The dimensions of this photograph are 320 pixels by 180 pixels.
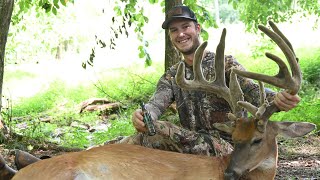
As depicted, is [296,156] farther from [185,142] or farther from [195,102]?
[185,142]

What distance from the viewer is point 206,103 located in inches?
Answer: 241

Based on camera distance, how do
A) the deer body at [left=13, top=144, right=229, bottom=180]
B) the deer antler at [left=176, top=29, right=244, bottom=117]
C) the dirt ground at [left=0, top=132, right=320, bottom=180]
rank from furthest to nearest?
the dirt ground at [left=0, top=132, right=320, bottom=180] → the deer antler at [left=176, top=29, right=244, bottom=117] → the deer body at [left=13, top=144, right=229, bottom=180]

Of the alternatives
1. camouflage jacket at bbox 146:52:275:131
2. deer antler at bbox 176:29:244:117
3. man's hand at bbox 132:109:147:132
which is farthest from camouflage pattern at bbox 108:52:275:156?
deer antler at bbox 176:29:244:117

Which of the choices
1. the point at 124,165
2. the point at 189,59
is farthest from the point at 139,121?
the point at 189,59

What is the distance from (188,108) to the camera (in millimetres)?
6270

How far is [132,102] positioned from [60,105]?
3.20m

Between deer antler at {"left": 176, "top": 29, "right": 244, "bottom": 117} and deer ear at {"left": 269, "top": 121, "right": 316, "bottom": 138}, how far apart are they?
45cm

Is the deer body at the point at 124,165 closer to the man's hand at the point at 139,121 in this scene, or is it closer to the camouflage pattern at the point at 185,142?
the man's hand at the point at 139,121

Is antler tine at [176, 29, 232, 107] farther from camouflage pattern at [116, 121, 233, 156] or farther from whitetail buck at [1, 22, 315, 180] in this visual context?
camouflage pattern at [116, 121, 233, 156]

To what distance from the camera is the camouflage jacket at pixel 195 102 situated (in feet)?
19.9

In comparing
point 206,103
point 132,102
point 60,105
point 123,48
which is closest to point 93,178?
point 206,103

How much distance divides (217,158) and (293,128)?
0.79 metres

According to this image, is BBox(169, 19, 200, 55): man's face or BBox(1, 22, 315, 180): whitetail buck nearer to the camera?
BBox(1, 22, 315, 180): whitetail buck

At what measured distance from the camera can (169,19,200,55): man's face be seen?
6223 millimetres
